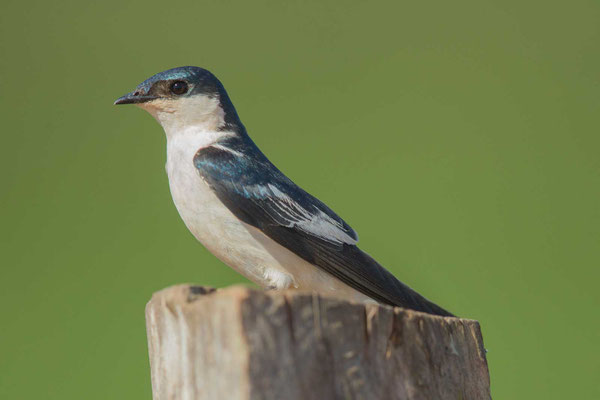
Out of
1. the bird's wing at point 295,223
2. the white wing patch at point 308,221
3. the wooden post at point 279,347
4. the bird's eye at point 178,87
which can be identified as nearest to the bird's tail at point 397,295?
the bird's wing at point 295,223

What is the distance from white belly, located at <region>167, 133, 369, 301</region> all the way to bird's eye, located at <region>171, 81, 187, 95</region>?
360mm

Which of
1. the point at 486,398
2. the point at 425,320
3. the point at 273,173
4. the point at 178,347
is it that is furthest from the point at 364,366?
the point at 273,173

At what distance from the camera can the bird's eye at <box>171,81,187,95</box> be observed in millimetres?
2408

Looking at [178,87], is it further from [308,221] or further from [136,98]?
[308,221]

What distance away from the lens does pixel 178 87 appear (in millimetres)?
2412

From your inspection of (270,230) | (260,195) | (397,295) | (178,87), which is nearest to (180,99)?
(178,87)

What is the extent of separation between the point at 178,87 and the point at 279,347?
1.43 metres

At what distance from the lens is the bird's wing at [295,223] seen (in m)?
2.11

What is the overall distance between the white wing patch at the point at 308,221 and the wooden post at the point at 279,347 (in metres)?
0.85

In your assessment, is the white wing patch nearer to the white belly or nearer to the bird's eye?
the white belly

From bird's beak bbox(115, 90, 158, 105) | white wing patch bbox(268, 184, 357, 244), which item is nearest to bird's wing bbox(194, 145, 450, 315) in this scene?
white wing patch bbox(268, 184, 357, 244)

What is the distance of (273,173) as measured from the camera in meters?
2.27

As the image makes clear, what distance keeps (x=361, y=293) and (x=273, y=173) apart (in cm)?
47

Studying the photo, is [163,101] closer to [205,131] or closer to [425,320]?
[205,131]
